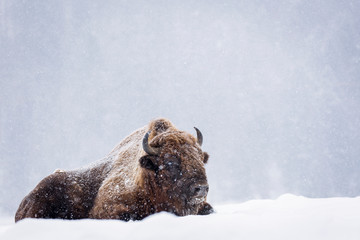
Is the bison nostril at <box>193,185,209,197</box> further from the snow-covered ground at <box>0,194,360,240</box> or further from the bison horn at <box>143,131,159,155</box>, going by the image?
the snow-covered ground at <box>0,194,360,240</box>

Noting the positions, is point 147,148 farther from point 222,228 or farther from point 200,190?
point 222,228

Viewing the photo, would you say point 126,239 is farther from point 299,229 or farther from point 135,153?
point 135,153

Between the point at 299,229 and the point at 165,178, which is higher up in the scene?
the point at 165,178

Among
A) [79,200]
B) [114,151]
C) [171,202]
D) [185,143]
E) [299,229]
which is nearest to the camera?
[299,229]

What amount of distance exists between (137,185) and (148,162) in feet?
1.61

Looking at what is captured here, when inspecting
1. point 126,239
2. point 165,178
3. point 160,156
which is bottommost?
point 126,239

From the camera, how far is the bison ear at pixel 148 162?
4906 millimetres

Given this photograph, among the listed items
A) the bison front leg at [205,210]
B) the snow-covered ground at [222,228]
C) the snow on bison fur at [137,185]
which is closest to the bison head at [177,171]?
the snow on bison fur at [137,185]

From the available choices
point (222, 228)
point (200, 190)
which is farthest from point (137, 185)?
point (222, 228)

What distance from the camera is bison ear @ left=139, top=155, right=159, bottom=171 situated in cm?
491

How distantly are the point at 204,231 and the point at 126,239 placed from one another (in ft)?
2.06

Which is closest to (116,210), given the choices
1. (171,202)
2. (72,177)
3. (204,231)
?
(171,202)

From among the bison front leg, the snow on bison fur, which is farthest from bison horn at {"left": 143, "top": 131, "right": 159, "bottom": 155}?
the bison front leg

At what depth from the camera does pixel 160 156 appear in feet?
16.3
